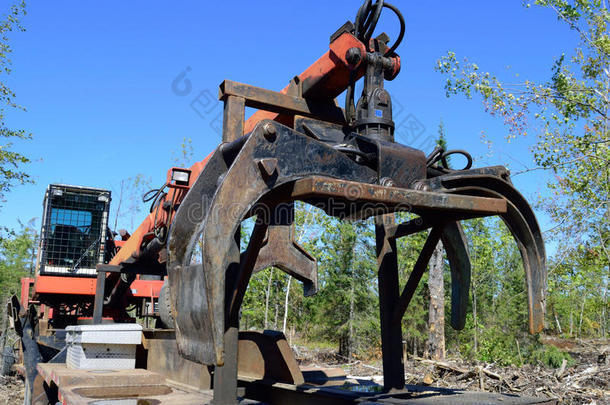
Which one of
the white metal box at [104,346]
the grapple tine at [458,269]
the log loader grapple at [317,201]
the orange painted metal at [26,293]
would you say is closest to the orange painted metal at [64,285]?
the orange painted metal at [26,293]

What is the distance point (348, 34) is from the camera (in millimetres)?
3727

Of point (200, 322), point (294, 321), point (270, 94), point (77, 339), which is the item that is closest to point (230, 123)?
point (270, 94)

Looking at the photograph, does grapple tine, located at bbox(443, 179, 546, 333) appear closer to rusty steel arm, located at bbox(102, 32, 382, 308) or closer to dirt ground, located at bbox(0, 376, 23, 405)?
rusty steel arm, located at bbox(102, 32, 382, 308)

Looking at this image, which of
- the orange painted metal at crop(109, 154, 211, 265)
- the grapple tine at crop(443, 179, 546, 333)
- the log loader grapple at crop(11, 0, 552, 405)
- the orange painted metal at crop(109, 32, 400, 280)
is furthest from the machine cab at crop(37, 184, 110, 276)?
the grapple tine at crop(443, 179, 546, 333)

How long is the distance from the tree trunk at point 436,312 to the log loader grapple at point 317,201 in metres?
11.3

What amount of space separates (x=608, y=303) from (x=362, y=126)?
16800mm

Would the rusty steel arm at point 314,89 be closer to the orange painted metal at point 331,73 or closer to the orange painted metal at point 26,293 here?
the orange painted metal at point 331,73

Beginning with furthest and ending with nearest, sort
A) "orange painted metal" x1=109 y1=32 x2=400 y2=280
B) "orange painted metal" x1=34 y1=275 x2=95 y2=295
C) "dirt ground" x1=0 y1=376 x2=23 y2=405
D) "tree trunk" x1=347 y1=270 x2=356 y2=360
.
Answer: "tree trunk" x1=347 y1=270 x2=356 y2=360
"dirt ground" x1=0 y1=376 x2=23 y2=405
"orange painted metal" x1=34 y1=275 x2=95 y2=295
"orange painted metal" x1=109 y1=32 x2=400 y2=280

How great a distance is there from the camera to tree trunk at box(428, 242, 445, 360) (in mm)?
15383

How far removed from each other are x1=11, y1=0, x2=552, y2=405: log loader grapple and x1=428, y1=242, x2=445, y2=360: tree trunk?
1130 centimetres

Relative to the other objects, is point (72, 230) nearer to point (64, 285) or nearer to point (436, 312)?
point (64, 285)

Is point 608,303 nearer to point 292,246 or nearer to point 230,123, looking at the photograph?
point 292,246

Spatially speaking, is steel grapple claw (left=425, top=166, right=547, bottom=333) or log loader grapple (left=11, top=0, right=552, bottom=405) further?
steel grapple claw (left=425, top=166, right=547, bottom=333)

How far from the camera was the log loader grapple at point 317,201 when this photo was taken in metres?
2.83
